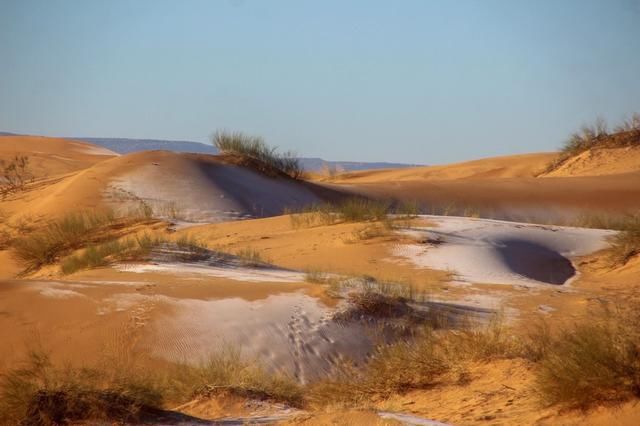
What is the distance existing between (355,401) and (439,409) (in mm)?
817

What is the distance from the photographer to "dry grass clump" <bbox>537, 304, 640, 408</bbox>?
546 cm

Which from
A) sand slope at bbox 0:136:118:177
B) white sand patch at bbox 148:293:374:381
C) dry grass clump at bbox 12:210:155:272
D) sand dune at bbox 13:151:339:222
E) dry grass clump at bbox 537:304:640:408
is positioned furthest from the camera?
sand slope at bbox 0:136:118:177

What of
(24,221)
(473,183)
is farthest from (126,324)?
(473,183)

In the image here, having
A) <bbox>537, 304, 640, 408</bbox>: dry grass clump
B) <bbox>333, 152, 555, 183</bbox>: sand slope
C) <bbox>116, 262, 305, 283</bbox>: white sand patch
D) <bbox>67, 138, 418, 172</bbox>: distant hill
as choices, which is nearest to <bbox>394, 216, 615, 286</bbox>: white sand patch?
<bbox>116, 262, 305, 283</bbox>: white sand patch

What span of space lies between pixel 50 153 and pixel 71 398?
50.3m

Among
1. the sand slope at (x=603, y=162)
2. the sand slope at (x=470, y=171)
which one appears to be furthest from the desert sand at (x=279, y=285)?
the sand slope at (x=470, y=171)

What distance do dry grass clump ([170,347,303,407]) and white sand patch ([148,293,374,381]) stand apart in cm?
78

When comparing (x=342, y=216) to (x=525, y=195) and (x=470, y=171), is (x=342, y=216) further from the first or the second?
(x=470, y=171)

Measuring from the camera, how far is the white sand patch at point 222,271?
38.5 feet

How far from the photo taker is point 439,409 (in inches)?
259

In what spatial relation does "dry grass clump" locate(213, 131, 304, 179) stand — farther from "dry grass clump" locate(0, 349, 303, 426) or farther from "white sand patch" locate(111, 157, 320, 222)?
"dry grass clump" locate(0, 349, 303, 426)

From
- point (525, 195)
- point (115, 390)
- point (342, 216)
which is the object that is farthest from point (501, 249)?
point (525, 195)

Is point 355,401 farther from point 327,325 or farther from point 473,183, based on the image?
point 473,183

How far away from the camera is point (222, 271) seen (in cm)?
1238
